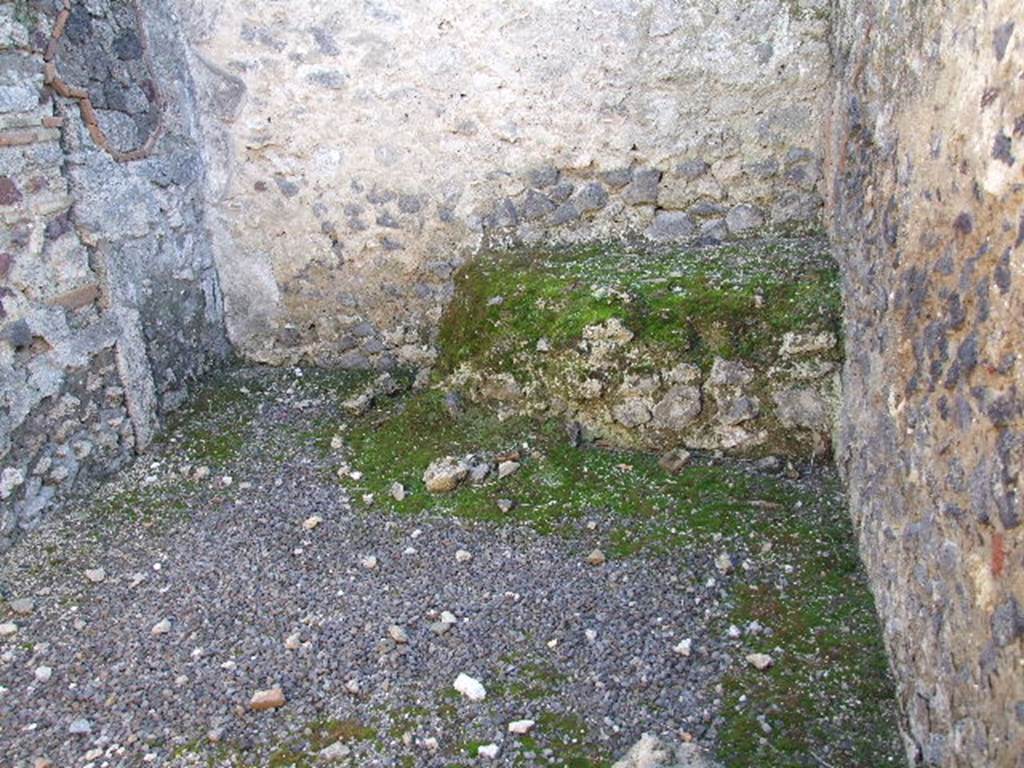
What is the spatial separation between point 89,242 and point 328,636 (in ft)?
5.49

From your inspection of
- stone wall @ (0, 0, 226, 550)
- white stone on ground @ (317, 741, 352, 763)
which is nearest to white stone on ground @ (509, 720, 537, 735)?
white stone on ground @ (317, 741, 352, 763)

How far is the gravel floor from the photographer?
234cm

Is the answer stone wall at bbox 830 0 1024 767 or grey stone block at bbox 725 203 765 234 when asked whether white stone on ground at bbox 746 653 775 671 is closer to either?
stone wall at bbox 830 0 1024 767

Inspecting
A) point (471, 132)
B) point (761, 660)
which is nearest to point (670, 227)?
point (471, 132)

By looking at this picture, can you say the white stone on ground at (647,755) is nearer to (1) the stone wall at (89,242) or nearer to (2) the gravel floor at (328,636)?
(2) the gravel floor at (328,636)

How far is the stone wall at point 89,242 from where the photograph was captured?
3.15 meters

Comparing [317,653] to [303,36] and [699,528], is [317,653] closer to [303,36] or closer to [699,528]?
[699,528]

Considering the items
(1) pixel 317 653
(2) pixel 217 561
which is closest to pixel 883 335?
(1) pixel 317 653

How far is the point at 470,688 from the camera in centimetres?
245

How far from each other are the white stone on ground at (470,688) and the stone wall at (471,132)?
195 centimetres

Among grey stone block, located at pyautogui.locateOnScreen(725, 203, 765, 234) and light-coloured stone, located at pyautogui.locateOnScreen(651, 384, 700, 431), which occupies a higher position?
grey stone block, located at pyautogui.locateOnScreen(725, 203, 765, 234)

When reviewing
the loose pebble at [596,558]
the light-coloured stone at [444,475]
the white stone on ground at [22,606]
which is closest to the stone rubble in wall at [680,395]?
the light-coloured stone at [444,475]

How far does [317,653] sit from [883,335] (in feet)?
5.56

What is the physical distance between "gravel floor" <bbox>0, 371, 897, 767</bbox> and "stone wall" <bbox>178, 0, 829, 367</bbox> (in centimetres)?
115
